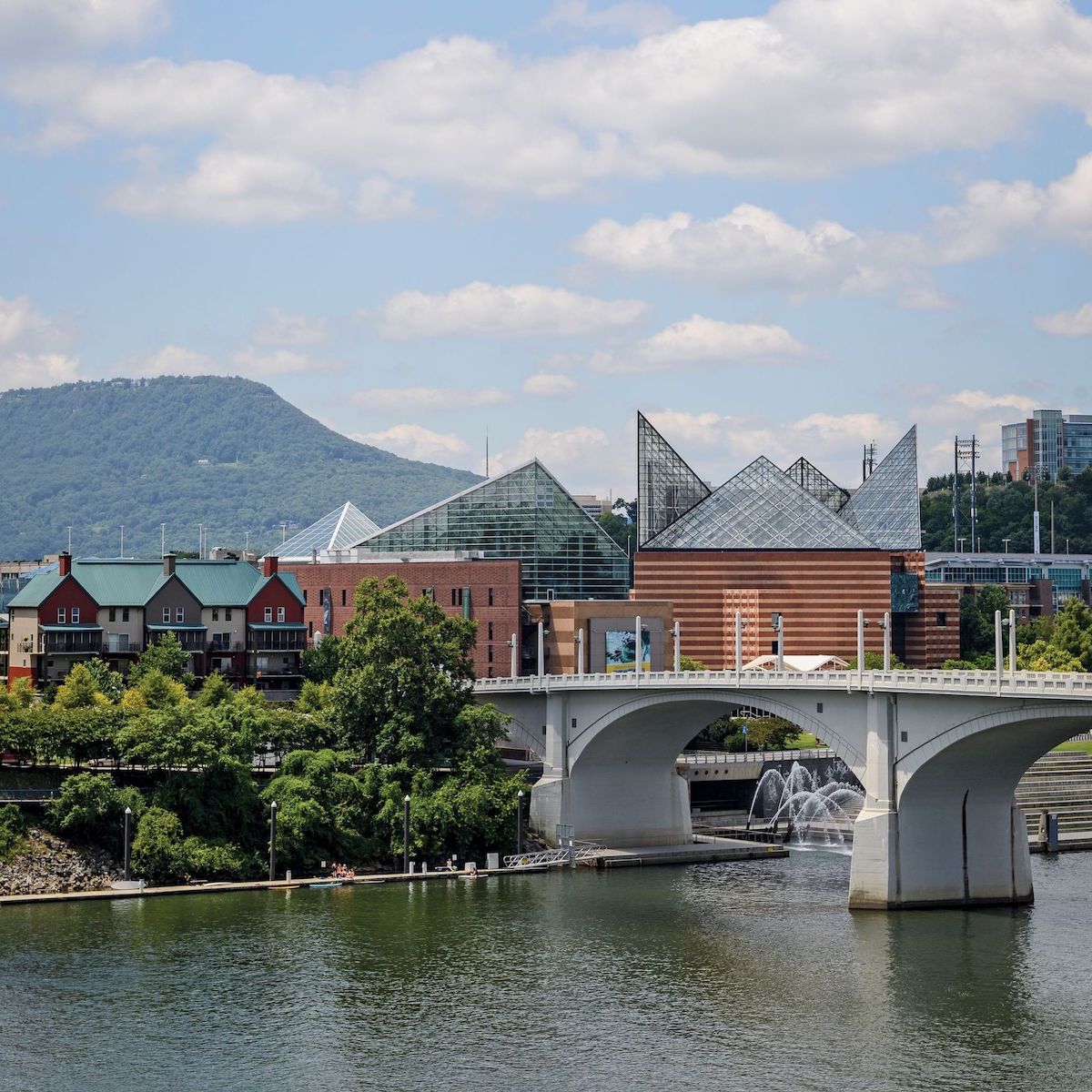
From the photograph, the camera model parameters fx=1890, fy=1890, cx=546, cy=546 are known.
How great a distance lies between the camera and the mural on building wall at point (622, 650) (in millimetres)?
145500

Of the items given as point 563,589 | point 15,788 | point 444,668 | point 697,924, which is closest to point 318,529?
point 563,589

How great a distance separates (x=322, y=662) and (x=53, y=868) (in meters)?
40.5

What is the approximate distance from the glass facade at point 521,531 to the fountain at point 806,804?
33520mm

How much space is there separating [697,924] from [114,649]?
54.9 metres

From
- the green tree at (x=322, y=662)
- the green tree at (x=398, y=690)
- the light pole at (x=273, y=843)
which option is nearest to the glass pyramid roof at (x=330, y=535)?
the green tree at (x=322, y=662)

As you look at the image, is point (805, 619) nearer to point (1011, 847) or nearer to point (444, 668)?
point (444, 668)

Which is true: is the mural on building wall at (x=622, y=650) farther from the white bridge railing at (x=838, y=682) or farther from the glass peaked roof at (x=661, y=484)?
the white bridge railing at (x=838, y=682)

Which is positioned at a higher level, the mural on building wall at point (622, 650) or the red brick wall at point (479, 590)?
the red brick wall at point (479, 590)

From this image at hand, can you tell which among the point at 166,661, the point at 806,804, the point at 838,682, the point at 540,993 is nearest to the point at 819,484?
the point at 806,804

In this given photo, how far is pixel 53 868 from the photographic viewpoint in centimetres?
8488

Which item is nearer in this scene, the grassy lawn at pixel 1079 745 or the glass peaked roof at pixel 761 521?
the grassy lawn at pixel 1079 745

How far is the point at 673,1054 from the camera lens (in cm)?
5900

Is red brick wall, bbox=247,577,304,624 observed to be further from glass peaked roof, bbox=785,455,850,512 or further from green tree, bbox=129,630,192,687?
glass peaked roof, bbox=785,455,850,512

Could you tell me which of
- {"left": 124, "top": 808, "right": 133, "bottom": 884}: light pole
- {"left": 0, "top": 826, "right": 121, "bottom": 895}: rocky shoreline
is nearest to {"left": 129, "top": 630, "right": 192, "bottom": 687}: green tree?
{"left": 0, "top": 826, "right": 121, "bottom": 895}: rocky shoreline
